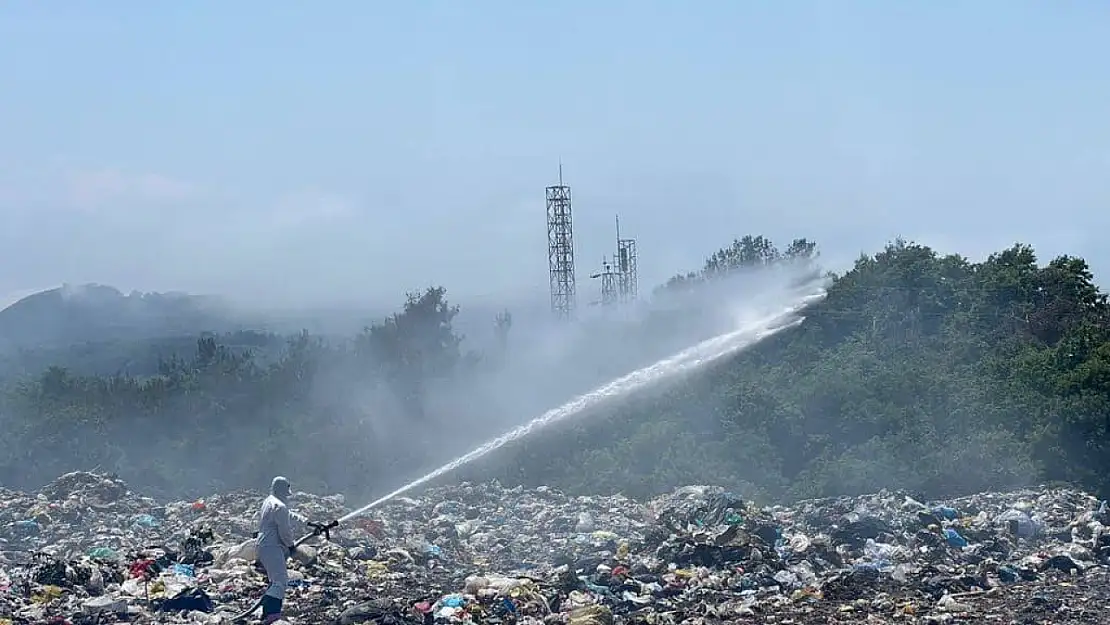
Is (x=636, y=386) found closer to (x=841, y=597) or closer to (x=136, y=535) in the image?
(x=136, y=535)

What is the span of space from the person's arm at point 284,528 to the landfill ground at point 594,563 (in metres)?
0.87

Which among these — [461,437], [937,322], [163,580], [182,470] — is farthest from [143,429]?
[937,322]

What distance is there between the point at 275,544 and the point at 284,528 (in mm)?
184

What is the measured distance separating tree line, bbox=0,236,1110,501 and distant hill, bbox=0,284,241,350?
31932mm

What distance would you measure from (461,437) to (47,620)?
1799 cm

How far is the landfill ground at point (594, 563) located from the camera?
12.7m

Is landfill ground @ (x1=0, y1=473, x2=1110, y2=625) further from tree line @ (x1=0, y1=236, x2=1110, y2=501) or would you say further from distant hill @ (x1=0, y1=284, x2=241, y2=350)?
distant hill @ (x1=0, y1=284, x2=241, y2=350)

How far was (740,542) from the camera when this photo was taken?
15570mm

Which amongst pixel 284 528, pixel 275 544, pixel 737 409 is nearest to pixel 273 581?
pixel 275 544

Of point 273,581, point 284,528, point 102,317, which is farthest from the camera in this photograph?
point 102,317

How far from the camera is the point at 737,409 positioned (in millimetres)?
26344

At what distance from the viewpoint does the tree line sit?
22953 mm

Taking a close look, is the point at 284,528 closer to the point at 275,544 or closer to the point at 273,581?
the point at 275,544

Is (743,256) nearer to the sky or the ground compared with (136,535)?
nearer to the sky
